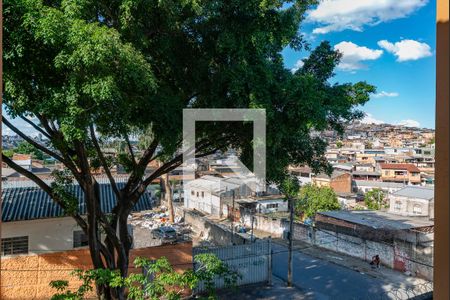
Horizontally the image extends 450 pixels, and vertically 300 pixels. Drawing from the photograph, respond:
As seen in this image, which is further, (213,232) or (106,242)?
(213,232)

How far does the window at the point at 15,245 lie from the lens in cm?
802

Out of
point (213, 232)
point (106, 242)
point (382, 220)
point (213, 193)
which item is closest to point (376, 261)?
point (382, 220)

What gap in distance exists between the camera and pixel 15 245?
8.10 meters

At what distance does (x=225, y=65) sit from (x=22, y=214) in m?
6.08

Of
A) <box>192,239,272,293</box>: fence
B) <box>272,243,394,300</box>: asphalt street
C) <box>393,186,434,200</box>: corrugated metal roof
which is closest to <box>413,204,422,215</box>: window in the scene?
<box>393,186,434,200</box>: corrugated metal roof

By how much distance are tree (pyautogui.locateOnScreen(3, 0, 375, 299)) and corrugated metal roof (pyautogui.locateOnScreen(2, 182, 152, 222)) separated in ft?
6.12

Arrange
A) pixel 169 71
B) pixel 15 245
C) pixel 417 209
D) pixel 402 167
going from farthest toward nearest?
pixel 402 167
pixel 417 209
pixel 15 245
pixel 169 71

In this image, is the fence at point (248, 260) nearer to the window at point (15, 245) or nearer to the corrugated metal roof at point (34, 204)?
the corrugated metal roof at point (34, 204)

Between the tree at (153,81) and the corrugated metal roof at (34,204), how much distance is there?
186 centimetres

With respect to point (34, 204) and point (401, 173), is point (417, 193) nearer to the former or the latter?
point (401, 173)

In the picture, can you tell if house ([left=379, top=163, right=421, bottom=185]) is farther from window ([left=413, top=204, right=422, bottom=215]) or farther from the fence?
the fence

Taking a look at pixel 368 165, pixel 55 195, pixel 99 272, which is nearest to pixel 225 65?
pixel 99 272

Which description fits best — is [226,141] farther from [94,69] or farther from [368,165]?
[368,165]

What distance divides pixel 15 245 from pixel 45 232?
0.67 metres
